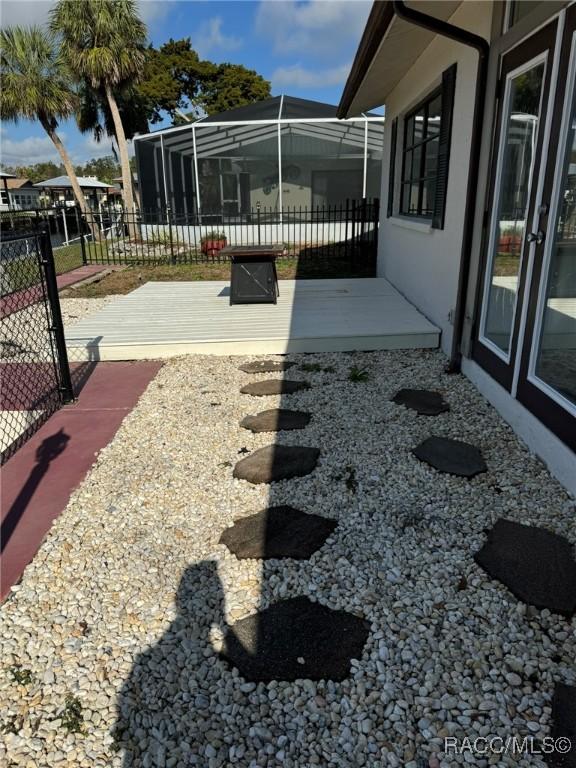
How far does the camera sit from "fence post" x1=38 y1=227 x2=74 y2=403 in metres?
3.42

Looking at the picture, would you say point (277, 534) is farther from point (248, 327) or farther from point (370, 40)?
point (370, 40)

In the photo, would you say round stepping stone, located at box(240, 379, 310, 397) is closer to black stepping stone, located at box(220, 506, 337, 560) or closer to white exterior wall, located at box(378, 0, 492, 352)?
white exterior wall, located at box(378, 0, 492, 352)

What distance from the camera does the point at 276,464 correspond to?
2961 millimetres

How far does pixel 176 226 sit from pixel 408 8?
13.0 m

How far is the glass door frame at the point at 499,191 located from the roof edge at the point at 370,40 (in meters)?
0.82

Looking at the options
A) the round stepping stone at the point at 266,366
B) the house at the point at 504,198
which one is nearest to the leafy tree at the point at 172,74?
the house at the point at 504,198

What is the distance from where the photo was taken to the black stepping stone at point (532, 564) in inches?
75.0

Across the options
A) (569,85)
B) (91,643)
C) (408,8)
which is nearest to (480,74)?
(408,8)

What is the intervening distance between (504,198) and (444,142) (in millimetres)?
1488

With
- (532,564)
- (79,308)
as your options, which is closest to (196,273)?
(79,308)

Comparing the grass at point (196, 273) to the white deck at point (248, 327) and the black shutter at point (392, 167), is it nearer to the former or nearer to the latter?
the black shutter at point (392, 167)

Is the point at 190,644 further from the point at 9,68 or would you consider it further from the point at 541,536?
the point at 9,68

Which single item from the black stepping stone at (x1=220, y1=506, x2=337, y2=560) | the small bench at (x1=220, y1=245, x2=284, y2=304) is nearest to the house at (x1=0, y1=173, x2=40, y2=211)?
the small bench at (x1=220, y1=245, x2=284, y2=304)

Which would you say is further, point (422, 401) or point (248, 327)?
point (248, 327)
